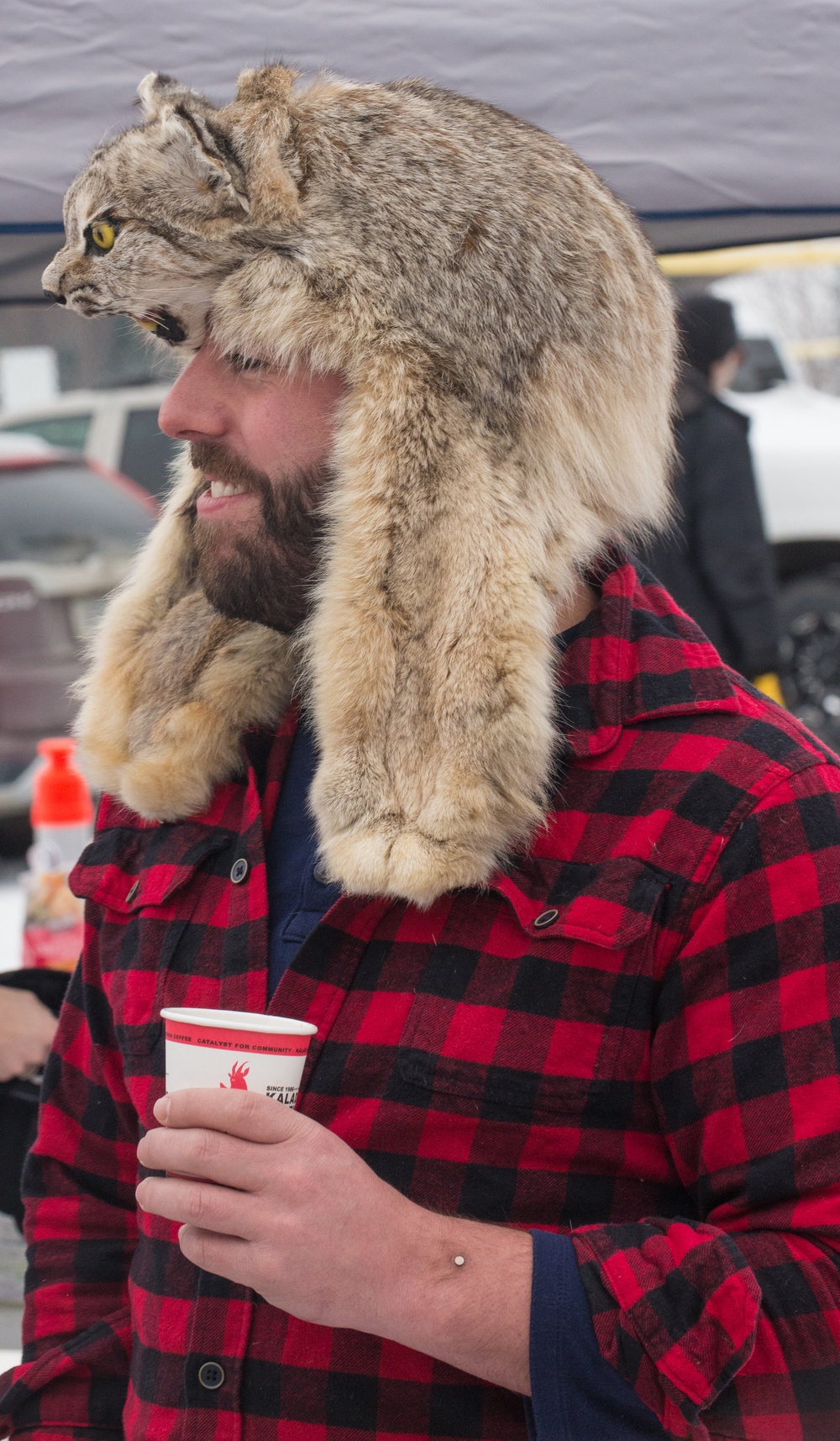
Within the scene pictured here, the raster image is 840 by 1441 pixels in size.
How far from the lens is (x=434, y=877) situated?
4.24 feet

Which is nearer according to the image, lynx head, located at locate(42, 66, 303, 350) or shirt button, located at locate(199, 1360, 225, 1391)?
shirt button, located at locate(199, 1360, 225, 1391)

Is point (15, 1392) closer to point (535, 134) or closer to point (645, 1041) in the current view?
point (645, 1041)

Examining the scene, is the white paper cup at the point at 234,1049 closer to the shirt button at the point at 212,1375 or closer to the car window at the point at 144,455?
the shirt button at the point at 212,1375

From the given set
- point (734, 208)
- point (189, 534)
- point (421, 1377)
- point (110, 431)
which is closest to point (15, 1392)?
point (421, 1377)

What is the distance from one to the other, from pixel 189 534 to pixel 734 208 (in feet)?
4.58

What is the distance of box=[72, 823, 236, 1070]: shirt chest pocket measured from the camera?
154cm

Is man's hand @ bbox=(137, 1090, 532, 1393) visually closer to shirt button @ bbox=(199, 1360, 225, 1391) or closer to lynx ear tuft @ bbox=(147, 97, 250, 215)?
shirt button @ bbox=(199, 1360, 225, 1391)

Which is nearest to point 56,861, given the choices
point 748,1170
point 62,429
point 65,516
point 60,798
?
point 60,798

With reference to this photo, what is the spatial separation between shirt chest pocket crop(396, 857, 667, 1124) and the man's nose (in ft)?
2.08

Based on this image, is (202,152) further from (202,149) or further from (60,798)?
(60,798)

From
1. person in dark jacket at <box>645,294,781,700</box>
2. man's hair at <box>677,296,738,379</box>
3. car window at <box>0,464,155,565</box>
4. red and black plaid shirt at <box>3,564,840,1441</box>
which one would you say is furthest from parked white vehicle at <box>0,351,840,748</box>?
red and black plaid shirt at <box>3,564,840,1441</box>

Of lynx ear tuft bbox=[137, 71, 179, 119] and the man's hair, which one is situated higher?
lynx ear tuft bbox=[137, 71, 179, 119]

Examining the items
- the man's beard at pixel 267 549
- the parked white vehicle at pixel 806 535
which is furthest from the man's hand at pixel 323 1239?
the parked white vehicle at pixel 806 535

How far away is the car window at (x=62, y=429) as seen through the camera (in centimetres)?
964
